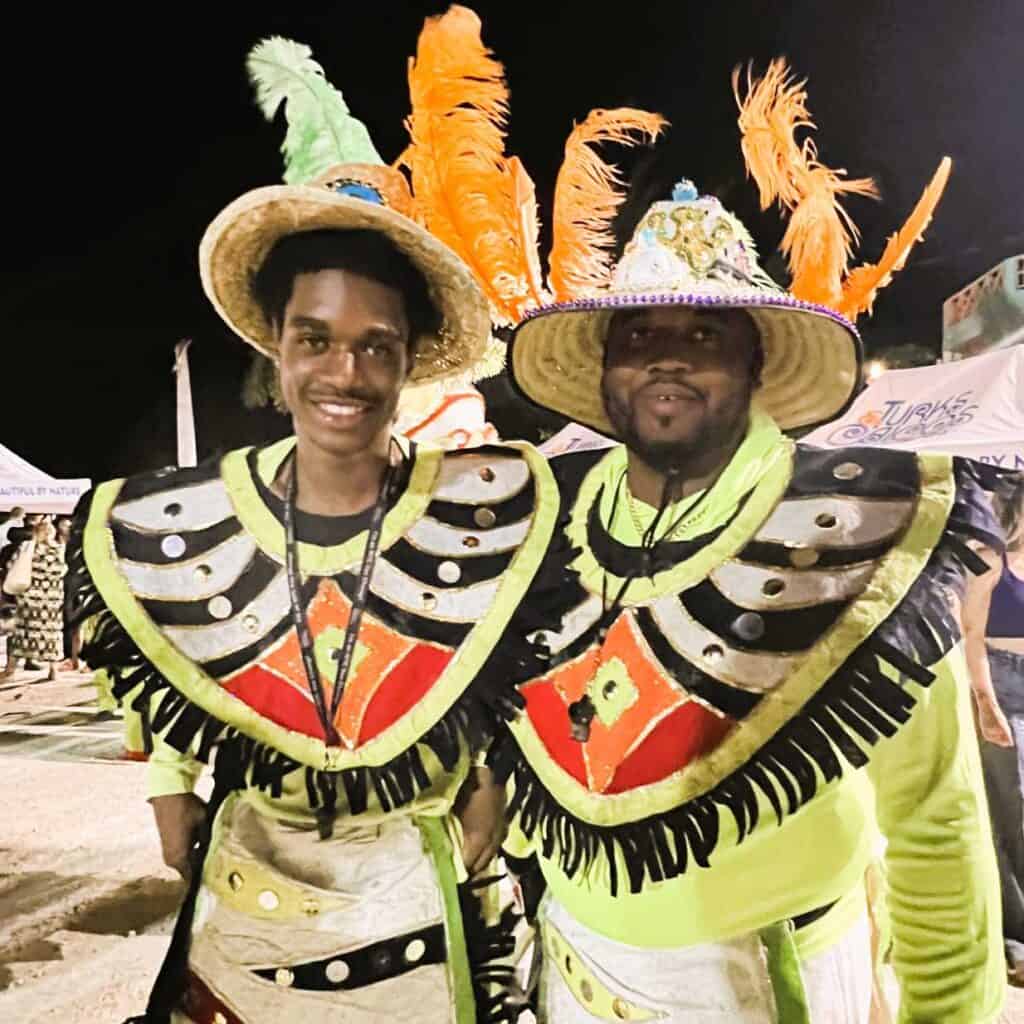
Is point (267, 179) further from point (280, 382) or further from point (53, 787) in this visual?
point (53, 787)

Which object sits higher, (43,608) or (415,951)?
(43,608)

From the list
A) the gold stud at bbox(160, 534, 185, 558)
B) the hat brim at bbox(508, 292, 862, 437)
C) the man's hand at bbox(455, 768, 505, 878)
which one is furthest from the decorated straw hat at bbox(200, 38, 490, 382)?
the man's hand at bbox(455, 768, 505, 878)

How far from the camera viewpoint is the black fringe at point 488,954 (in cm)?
174

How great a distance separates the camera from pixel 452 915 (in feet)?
5.69

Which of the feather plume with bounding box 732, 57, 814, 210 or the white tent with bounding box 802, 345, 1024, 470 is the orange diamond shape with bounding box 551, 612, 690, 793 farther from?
the feather plume with bounding box 732, 57, 814, 210

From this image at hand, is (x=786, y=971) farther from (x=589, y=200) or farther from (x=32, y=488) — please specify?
(x=32, y=488)

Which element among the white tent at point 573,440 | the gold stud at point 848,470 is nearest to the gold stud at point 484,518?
the white tent at point 573,440

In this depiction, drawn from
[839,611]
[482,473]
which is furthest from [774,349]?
[482,473]

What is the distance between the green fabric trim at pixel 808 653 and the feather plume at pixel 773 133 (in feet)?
1.60

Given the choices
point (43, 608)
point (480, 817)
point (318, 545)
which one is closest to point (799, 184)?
point (318, 545)

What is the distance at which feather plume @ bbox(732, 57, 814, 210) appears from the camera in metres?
1.61

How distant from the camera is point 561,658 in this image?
5.38ft

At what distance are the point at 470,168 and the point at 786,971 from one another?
1.47 metres

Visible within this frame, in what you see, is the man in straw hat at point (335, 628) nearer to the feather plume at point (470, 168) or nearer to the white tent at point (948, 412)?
the feather plume at point (470, 168)
